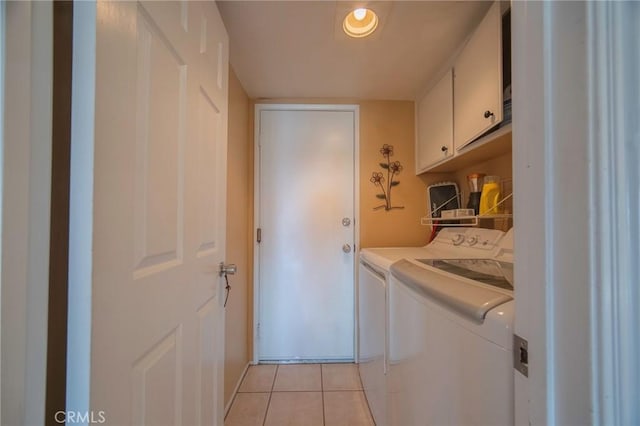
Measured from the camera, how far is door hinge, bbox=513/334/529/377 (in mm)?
450

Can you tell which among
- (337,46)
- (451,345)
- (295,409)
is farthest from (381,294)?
(337,46)

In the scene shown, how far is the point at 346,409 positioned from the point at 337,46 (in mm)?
2168

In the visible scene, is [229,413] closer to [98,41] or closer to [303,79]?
[98,41]

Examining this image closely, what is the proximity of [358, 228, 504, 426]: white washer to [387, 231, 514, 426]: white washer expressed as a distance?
0.14m

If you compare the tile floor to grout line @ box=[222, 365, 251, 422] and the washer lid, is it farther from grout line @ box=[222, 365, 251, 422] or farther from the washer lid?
the washer lid

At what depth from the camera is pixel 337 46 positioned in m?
1.55

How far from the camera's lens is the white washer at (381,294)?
52.2 inches

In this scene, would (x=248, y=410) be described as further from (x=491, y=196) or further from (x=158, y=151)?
(x=491, y=196)

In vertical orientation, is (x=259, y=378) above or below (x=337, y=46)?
below

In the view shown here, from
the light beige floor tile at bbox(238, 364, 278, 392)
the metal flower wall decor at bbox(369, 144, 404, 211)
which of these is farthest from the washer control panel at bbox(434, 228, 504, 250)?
the light beige floor tile at bbox(238, 364, 278, 392)

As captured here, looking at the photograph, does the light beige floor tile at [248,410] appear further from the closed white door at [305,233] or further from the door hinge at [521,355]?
the door hinge at [521,355]

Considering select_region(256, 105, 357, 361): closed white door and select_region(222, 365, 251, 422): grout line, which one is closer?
select_region(222, 365, 251, 422): grout line

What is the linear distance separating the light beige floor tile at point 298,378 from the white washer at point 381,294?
0.34m

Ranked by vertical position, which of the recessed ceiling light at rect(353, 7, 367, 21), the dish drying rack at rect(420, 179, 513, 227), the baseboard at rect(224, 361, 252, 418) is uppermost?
the recessed ceiling light at rect(353, 7, 367, 21)
